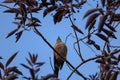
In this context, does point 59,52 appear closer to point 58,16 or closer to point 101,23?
Result: point 58,16

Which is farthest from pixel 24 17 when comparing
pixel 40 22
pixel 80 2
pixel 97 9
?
pixel 97 9

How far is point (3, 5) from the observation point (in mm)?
3096

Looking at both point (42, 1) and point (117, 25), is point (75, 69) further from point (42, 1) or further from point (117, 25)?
point (42, 1)

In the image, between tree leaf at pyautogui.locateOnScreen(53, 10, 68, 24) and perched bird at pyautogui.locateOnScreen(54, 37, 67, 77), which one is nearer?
tree leaf at pyautogui.locateOnScreen(53, 10, 68, 24)

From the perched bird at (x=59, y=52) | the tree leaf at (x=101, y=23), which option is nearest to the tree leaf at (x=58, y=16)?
the tree leaf at (x=101, y=23)

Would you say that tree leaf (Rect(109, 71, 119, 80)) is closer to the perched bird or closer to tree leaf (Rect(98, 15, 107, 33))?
tree leaf (Rect(98, 15, 107, 33))

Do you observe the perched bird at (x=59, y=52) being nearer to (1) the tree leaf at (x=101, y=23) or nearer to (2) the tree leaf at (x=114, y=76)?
(2) the tree leaf at (x=114, y=76)

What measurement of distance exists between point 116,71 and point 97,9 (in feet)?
1.85

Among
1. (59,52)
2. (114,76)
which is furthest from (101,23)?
(59,52)

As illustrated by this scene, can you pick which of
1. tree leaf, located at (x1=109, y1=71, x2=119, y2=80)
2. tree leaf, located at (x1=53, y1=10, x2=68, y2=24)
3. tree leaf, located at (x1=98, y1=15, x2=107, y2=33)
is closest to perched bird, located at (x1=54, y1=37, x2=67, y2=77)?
tree leaf, located at (x1=53, y1=10, x2=68, y2=24)

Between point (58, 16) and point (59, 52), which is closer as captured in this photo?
point (58, 16)

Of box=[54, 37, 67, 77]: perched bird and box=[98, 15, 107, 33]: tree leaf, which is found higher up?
box=[98, 15, 107, 33]: tree leaf

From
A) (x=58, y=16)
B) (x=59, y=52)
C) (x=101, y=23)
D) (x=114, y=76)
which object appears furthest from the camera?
(x=59, y=52)

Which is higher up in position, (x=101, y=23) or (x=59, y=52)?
(x=101, y=23)
